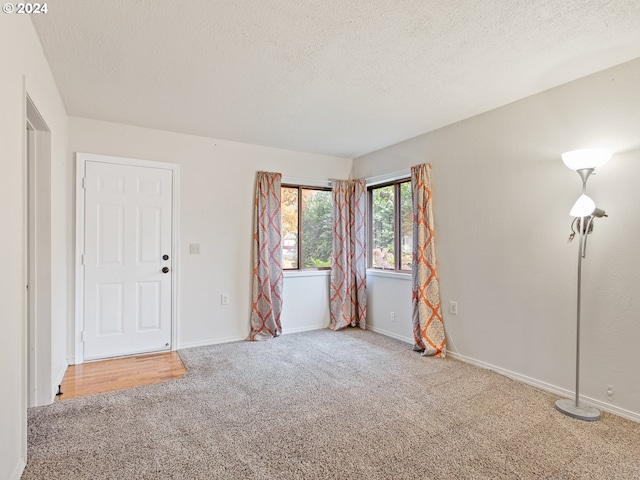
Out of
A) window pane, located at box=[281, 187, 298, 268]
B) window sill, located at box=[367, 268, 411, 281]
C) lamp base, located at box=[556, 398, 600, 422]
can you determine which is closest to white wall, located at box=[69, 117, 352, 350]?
window pane, located at box=[281, 187, 298, 268]

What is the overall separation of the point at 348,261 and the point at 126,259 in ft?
8.64

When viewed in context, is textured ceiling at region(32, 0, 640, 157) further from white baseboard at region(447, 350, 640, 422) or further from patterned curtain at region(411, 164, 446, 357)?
white baseboard at region(447, 350, 640, 422)

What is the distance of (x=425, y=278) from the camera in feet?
12.4

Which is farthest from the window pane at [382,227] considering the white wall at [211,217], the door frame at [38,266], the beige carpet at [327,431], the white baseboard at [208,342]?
the door frame at [38,266]

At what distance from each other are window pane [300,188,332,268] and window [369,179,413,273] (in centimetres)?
59

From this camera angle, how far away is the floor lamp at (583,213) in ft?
7.72

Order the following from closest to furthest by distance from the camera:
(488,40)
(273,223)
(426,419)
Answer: (488,40) < (426,419) < (273,223)

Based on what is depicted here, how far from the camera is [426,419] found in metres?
2.36

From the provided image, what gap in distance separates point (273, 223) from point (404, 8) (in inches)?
114

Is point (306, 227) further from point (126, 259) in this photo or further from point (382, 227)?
point (126, 259)

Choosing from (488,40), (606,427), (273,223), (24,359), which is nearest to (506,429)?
(606,427)

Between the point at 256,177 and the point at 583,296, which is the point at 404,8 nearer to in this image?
the point at 583,296

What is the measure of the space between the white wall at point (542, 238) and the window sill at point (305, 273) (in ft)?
5.49

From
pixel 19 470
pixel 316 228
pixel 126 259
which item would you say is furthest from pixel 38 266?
pixel 316 228
